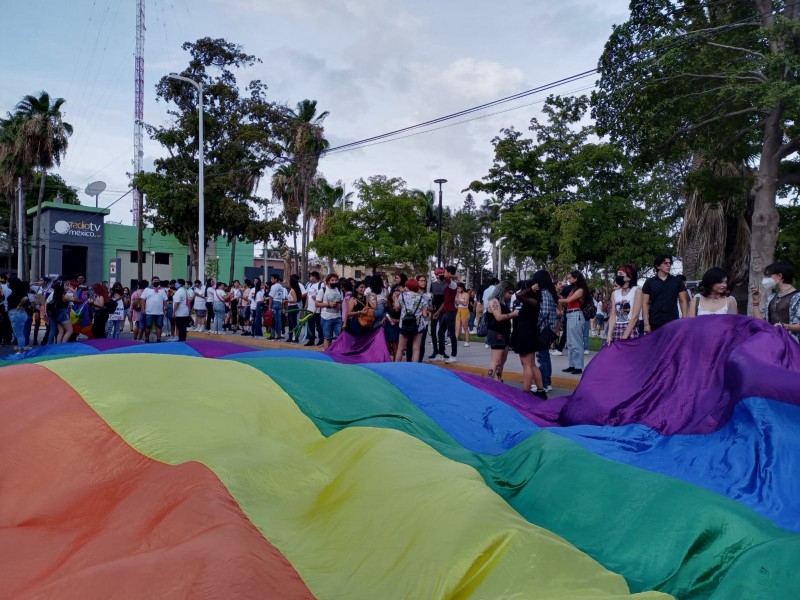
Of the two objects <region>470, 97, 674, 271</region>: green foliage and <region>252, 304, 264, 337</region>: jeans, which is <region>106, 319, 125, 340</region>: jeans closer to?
<region>252, 304, 264, 337</region>: jeans

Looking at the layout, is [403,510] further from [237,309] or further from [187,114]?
[187,114]

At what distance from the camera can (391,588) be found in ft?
7.49

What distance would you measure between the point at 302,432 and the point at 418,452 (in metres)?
1.04

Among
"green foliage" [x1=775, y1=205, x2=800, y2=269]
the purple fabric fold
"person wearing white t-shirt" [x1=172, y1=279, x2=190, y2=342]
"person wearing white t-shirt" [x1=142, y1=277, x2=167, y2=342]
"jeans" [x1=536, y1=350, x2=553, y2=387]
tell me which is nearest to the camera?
"jeans" [x1=536, y1=350, x2=553, y2=387]

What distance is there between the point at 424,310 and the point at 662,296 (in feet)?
→ 12.0

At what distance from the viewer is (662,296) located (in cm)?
845

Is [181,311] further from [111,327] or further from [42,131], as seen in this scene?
[42,131]

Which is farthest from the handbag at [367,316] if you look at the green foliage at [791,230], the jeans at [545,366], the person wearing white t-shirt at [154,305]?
the green foliage at [791,230]

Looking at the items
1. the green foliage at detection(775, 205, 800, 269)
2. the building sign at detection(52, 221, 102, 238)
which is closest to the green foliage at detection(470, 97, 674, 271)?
the green foliage at detection(775, 205, 800, 269)

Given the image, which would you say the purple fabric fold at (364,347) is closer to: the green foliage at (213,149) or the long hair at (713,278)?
the long hair at (713,278)

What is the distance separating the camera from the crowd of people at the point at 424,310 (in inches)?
327

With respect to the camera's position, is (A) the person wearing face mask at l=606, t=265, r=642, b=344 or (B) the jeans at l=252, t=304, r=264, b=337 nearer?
(A) the person wearing face mask at l=606, t=265, r=642, b=344

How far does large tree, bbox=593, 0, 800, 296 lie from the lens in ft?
52.9

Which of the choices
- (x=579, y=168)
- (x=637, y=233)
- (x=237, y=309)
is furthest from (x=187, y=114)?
(x=637, y=233)
